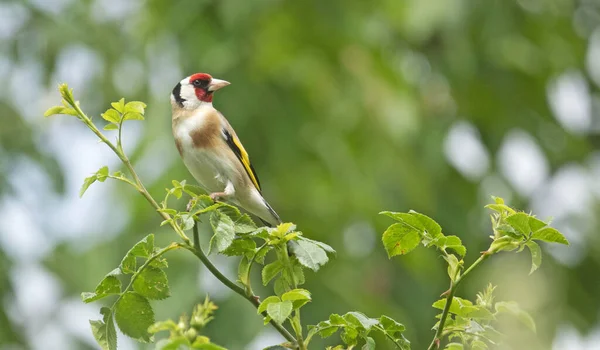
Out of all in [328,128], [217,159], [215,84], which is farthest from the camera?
[328,128]

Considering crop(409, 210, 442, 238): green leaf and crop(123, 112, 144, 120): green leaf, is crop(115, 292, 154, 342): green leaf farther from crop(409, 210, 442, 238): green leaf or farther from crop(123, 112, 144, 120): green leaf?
crop(409, 210, 442, 238): green leaf

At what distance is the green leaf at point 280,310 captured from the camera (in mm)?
1812

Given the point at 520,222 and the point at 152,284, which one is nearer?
the point at 520,222

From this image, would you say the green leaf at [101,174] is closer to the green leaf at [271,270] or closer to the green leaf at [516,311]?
the green leaf at [271,270]

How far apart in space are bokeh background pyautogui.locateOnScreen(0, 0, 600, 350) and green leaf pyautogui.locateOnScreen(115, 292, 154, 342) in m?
3.73

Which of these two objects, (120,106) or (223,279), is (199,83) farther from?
(223,279)

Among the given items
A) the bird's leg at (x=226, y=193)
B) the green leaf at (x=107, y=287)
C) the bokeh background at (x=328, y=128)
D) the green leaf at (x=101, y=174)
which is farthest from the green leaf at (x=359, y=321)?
the bokeh background at (x=328, y=128)

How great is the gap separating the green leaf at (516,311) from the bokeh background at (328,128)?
13.0 ft

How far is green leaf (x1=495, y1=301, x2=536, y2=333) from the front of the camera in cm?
180

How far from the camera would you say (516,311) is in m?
1.94

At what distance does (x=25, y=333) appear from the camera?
7918mm

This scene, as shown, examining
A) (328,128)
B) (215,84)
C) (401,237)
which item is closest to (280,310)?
(401,237)

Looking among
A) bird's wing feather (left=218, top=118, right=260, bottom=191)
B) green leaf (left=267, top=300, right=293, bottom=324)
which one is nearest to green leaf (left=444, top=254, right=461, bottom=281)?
green leaf (left=267, top=300, right=293, bottom=324)

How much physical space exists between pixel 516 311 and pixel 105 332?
2.75 ft
